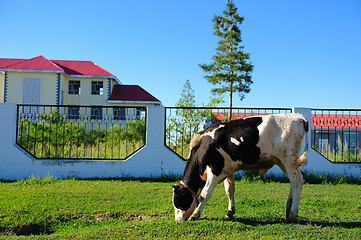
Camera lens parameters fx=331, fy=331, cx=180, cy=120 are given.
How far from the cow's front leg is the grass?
17cm

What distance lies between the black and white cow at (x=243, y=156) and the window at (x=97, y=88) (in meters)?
28.9

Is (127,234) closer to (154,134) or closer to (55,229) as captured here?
(55,229)

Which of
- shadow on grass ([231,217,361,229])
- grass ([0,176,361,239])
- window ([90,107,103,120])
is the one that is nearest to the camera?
grass ([0,176,361,239])

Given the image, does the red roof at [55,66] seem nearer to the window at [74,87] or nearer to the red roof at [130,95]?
the window at [74,87]

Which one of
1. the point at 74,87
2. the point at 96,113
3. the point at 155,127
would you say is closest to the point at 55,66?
the point at 74,87

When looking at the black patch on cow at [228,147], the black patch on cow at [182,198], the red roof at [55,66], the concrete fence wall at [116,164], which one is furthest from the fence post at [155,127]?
the red roof at [55,66]

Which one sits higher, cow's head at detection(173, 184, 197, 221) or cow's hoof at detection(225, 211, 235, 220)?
cow's head at detection(173, 184, 197, 221)

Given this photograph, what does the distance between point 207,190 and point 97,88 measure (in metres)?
29.5

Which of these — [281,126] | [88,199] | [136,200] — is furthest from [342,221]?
[88,199]

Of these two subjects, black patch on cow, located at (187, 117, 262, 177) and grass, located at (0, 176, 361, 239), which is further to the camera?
black patch on cow, located at (187, 117, 262, 177)

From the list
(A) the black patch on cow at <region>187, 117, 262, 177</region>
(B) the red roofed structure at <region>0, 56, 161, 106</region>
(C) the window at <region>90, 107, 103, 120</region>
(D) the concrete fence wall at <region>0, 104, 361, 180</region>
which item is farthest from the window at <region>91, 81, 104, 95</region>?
(A) the black patch on cow at <region>187, 117, 262, 177</region>

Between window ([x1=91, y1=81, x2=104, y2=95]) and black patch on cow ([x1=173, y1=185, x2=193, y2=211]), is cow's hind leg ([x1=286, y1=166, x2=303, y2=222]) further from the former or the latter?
window ([x1=91, y1=81, x2=104, y2=95])

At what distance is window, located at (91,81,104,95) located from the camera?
32.8m

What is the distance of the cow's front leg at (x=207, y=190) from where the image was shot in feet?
16.3
